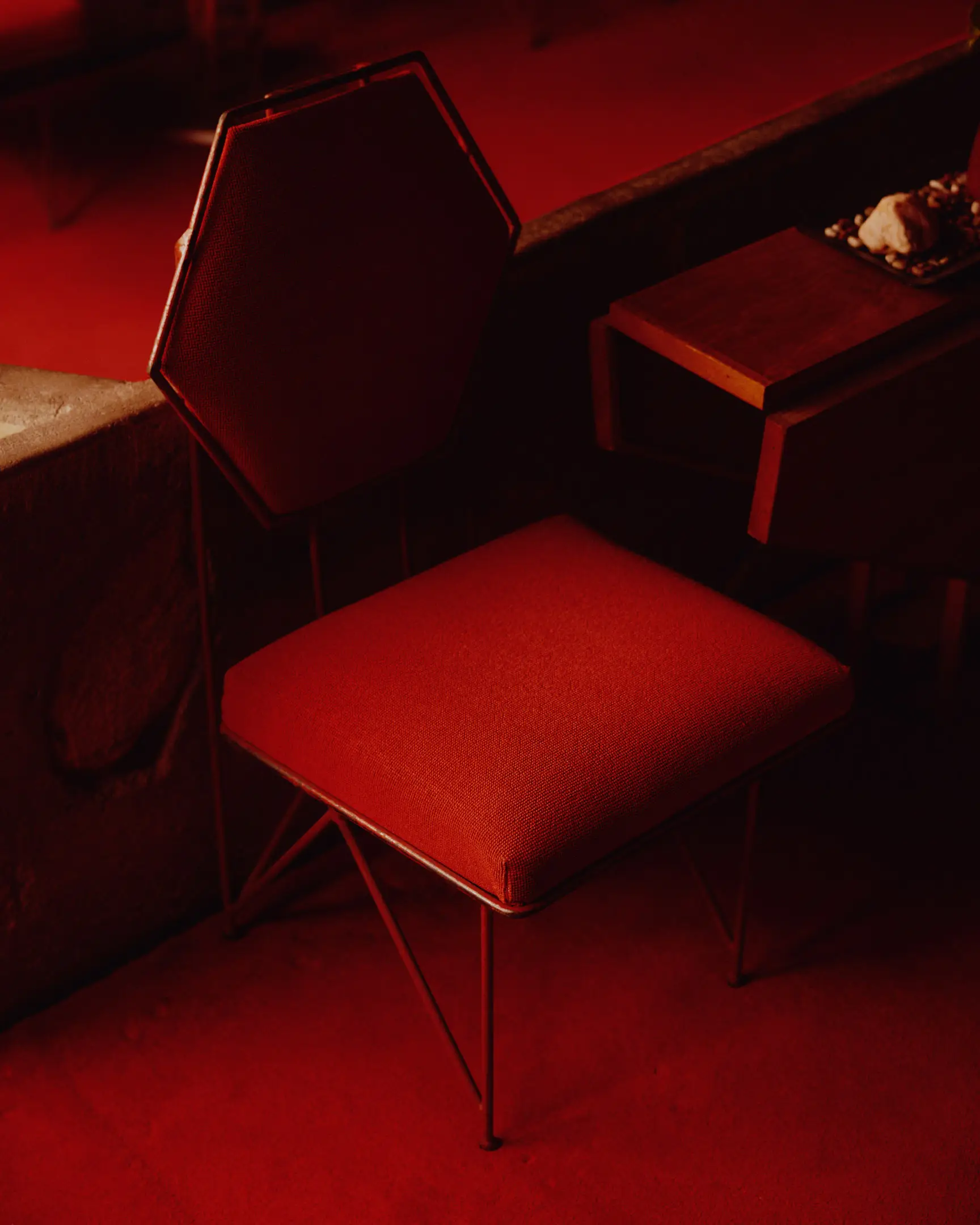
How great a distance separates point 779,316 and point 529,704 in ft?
2.27

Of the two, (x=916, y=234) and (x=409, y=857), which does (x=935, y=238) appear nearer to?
(x=916, y=234)

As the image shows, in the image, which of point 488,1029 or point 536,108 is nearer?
point 488,1029

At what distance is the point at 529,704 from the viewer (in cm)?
171

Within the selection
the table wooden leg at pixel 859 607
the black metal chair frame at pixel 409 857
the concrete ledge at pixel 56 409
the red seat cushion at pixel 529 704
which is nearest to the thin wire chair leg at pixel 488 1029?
the black metal chair frame at pixel 409 857

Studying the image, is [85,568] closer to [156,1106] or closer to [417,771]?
[417,771]

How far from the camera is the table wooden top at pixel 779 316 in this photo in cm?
198

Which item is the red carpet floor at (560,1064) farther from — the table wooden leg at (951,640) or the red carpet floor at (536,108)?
the red carpet floor at (536,108)

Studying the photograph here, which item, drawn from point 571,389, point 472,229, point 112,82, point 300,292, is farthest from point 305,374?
point 112,82

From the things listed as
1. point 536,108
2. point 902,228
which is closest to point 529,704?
point 902,228

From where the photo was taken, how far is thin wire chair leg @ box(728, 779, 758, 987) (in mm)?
1983

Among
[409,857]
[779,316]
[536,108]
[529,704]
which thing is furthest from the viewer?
[536,108]

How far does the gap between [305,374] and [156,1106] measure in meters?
0.90

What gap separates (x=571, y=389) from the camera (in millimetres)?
2383

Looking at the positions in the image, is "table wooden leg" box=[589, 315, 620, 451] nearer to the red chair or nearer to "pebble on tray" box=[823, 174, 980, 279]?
the red chair
